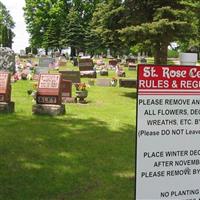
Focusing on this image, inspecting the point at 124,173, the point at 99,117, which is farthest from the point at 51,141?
the point at 99,117

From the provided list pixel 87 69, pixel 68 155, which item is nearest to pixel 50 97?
pixel 68 155

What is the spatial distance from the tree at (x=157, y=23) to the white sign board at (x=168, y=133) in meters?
16.8

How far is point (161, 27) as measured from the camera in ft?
68.0

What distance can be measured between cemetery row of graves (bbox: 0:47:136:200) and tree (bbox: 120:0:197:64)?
10.1 ft

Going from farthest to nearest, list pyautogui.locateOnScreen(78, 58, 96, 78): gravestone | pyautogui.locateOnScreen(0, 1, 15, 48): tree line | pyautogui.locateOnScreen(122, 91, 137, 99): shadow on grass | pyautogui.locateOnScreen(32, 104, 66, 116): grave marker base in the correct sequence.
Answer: pyautogui.locateOnScreen(0, 1, 15, 48): tree line
pyautogui.locateOnScreen(78, 58, 96, 78): gravestone
pyautogui.locateOnScreen(122, 91, 137, 99): shadow on grass
pyautogui.locateOnScreen(32, 104, 66, 116): grave marker base

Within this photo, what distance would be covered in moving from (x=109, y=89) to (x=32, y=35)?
A: 64499 mm

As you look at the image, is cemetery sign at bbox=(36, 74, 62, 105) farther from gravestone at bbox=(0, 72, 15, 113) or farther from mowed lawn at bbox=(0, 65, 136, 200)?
gravestone at bbox=(0, 72, 15, 113)

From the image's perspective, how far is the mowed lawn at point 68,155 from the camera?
7938mm

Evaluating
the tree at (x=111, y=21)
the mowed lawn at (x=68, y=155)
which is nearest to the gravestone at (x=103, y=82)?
the tree at (x=111, y=21)

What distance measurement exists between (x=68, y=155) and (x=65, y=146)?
850mm

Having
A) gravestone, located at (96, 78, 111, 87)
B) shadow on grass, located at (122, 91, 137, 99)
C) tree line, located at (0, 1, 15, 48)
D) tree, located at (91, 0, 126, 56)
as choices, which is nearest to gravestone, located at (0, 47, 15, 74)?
gravestone, located at (96, 78, 111, 87)

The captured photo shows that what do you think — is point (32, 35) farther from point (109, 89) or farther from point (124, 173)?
point (124, 173)

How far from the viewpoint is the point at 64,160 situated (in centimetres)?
985

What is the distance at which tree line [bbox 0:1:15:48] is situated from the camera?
410ft
